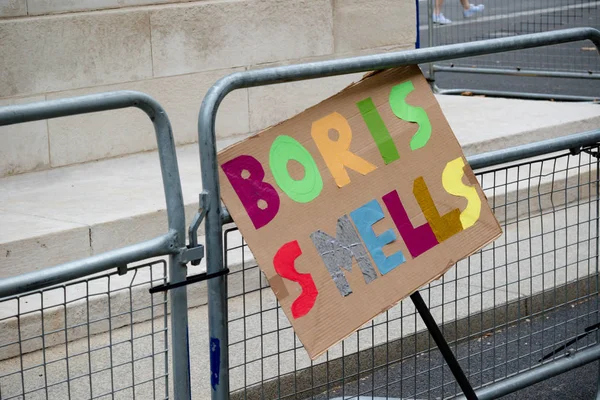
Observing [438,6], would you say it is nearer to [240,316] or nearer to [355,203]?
[240,316]

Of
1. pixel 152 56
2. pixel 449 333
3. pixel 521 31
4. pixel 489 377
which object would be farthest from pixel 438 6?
pixel 489 377

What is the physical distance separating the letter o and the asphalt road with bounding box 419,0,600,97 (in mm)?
8921

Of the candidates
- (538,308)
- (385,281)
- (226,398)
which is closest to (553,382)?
(538,308)

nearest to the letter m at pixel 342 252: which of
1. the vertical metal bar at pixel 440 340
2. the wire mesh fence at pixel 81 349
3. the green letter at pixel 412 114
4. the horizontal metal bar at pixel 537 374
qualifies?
the vertical metal bar at pixel 440 340

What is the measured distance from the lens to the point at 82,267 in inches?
101

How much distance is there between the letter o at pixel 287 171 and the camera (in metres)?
2.91

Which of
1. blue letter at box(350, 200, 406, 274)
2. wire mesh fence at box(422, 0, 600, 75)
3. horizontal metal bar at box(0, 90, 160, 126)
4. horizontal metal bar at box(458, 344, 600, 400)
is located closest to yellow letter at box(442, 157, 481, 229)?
blue letter at box(350, 200, 406, 274)

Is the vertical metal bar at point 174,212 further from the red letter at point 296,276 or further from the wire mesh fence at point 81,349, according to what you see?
the wire mesh fence at point 81,349

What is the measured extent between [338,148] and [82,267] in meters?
0.89

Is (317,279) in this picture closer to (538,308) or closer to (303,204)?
(303,204)

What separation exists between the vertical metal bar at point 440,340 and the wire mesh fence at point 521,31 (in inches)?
350

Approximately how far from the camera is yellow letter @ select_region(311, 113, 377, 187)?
3006 millimetres

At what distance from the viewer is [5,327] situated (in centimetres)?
456

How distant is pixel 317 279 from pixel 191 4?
498 centimetres
